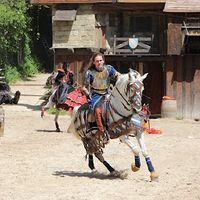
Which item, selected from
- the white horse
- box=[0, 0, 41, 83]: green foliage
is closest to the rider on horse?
the white horse

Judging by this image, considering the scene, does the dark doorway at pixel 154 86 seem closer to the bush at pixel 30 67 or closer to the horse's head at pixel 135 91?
the bush at pixel 30 67

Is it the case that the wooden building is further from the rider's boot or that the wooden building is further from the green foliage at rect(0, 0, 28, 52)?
the rider's boot

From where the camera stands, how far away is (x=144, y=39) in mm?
24875

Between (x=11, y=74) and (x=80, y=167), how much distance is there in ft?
86.4

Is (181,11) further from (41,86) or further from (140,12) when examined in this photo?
(41,86)

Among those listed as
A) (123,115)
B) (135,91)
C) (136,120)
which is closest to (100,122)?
(123,115)

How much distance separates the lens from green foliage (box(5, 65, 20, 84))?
36438mm

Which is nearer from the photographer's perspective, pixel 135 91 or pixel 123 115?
pixel 135 91

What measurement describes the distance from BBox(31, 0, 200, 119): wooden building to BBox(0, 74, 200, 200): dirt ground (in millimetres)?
3569

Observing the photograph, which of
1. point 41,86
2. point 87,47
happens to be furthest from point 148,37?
point 41,86

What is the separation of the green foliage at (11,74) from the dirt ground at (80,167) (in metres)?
16.5

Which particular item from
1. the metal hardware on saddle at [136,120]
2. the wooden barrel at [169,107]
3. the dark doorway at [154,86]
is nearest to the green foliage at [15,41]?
the dark doorway at [154,86]

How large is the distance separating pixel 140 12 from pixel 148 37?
1075 mm

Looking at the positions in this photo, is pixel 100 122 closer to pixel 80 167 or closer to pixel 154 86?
pixel 80 167
